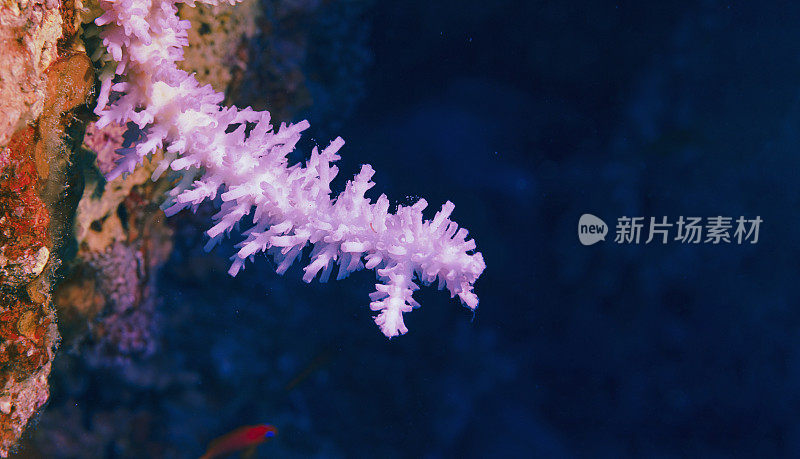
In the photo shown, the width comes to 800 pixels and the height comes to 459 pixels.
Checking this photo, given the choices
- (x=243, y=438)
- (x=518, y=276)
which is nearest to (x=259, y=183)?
(x=518, y=276)

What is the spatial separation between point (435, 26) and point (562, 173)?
1052 millimetres

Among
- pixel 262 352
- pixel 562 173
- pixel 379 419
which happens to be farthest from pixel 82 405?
pixel 562 173

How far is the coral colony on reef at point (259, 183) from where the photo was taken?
4.46 feet

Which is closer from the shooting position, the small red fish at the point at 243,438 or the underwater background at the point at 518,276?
the underwater background at the point at 518,276

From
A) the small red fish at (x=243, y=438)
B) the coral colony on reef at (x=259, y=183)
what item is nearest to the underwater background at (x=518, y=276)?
the small red fish at (x=243, y=438)

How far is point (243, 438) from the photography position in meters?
2.61

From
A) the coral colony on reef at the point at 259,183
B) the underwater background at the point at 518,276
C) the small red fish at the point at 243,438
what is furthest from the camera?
the small red fish at the point at 243,438

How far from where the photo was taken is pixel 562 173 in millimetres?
2523

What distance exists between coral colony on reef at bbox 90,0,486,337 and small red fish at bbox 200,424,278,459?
152 cm

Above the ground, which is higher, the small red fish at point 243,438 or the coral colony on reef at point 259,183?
the coral colony on reef at point 259,183

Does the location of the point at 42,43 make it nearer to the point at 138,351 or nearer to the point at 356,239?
the point at 356,239

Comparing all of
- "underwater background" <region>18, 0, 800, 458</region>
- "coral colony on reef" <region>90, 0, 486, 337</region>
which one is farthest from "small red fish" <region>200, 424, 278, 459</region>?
"coral colony on reef" <region>90, 0, 486, 337</region>

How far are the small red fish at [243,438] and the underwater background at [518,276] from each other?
12 cm

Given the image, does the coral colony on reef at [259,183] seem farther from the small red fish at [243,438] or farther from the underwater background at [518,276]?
the small red fish at [243,438]
